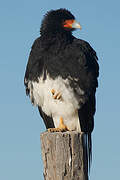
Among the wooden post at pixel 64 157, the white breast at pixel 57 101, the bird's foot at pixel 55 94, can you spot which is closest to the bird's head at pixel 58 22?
the white breast at pixel 57 101

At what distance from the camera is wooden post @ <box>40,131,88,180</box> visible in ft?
16.1

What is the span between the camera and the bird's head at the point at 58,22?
7184mm

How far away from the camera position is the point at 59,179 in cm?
488

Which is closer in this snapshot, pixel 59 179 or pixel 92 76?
pixel 59 179

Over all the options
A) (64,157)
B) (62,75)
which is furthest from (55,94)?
(64,157)

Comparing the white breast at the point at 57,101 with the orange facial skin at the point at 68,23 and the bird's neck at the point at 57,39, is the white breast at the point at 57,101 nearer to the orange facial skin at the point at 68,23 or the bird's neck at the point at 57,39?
the bird's neck at the point at 57,39

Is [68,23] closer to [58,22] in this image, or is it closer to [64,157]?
[58,22]

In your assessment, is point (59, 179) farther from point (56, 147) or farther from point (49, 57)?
point (49, 57)

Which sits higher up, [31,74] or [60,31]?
[60,31]

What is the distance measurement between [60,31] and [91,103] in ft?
4.40

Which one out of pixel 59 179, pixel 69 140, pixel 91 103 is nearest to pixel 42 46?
pixel 91 103

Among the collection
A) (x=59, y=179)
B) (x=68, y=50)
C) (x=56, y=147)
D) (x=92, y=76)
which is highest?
(x=68, y=50)

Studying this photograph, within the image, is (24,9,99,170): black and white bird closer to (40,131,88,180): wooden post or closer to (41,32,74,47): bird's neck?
(41,32,74,47): bird's neck

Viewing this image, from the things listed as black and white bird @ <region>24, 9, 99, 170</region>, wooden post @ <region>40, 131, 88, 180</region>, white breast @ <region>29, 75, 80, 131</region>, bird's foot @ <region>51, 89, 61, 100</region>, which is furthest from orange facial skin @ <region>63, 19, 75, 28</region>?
wooden post @ <region>40, 131, 88, 180</region>
